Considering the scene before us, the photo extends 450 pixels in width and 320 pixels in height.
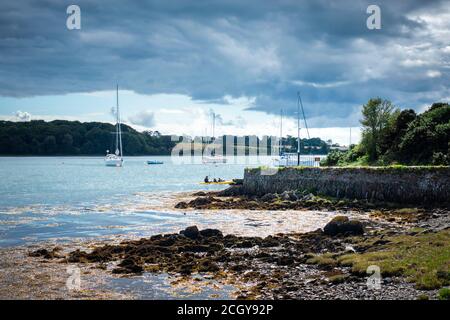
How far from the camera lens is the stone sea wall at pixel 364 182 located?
4266 cm

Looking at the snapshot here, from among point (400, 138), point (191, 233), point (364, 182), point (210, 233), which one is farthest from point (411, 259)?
point (400, 138)

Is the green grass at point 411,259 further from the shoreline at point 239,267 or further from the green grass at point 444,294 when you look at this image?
the green grass at point 444,294

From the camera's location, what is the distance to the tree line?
51844 mm

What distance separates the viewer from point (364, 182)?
49.0 m

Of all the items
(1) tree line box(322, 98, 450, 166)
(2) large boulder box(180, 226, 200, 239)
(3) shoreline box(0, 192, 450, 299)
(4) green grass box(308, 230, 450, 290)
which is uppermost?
(1) tree line box(322, 98, 450, 166)

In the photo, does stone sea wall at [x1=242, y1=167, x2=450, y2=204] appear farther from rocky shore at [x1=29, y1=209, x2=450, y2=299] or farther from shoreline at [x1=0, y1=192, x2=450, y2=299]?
rocky shore at [x1=29, y1=209, x2=450, y2=299]

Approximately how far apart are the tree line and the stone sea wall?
5922 millimetres

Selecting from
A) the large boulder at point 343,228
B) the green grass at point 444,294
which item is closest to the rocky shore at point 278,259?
the large boulder at point 343,228

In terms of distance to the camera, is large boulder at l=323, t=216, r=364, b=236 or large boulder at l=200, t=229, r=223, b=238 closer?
large boulder at l=323, t=216, r=364, b=236

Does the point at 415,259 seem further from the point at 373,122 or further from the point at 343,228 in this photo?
the point at 373,122

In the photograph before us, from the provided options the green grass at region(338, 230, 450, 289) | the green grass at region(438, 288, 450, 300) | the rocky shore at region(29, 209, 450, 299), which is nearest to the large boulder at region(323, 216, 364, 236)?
the rocky shore at region(29, 209, 450, 299)
